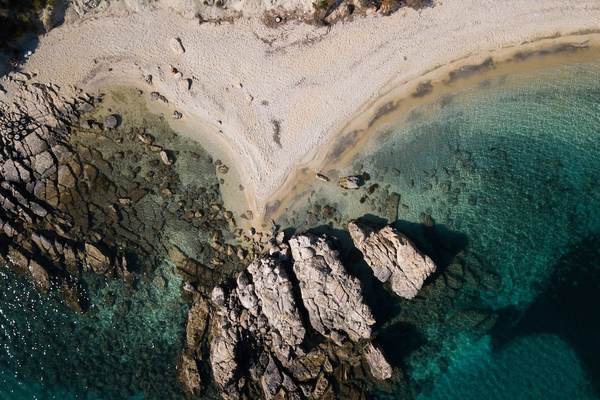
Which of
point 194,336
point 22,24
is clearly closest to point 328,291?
point 194,336

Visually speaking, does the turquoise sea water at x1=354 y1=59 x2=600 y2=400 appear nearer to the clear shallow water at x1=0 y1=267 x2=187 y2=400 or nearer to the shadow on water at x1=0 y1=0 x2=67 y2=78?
the clear shallow water at x1=0 y1=267 x2=187 y2=400

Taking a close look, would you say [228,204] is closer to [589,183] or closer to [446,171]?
[446,171]

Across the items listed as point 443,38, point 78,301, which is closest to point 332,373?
point 78,301

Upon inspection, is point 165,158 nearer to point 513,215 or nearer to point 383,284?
point 383,284

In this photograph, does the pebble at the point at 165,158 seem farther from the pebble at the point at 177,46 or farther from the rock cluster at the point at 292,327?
the rock cluster at the point at 292,327

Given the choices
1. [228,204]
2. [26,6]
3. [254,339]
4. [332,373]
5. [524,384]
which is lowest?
[524,384]

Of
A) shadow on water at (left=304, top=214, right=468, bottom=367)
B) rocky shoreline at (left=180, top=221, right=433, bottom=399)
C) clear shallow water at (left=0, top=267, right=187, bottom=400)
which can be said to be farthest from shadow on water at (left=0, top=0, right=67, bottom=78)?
shadow on water at (left=304, top=214, right=468, bottom=367)
